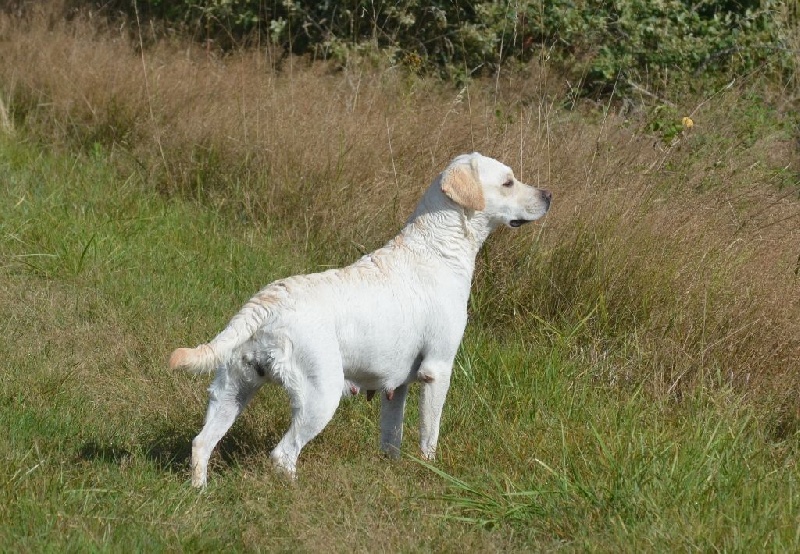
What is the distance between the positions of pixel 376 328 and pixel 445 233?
2.19 feet

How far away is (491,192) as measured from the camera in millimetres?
5453

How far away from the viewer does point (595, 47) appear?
909cm

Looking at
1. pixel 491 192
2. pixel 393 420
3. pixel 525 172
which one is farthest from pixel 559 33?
pixel 393 420

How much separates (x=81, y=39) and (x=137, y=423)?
246 inches

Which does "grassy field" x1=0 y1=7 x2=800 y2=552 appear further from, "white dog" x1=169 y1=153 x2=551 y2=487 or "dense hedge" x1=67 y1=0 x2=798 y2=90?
"dense hedge" x1=67 y1=0 x2=798 y2=90

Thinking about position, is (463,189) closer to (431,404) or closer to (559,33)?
(431,404)

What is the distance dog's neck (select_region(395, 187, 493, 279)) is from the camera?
5371mm

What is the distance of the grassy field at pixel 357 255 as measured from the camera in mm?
4535

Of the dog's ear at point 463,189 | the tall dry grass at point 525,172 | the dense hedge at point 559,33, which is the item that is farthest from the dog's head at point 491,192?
the dense hedge at point 559,33

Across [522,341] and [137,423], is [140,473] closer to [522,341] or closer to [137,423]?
[137,423]

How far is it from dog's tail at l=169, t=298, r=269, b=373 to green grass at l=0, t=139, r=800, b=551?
1.89ft

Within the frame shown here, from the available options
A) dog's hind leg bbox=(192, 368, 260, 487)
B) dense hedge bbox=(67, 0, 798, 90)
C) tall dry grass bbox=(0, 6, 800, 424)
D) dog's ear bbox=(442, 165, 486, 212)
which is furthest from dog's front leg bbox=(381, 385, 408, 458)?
dense hedge bbox=(67, 0, 798, 90)

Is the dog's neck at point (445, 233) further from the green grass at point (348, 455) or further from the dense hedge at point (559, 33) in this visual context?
the dense hedge at point (559, 33)

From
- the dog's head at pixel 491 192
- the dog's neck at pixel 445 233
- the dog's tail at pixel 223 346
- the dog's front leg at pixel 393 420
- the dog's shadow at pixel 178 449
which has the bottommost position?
the dog's shadow at pixel 178 449
